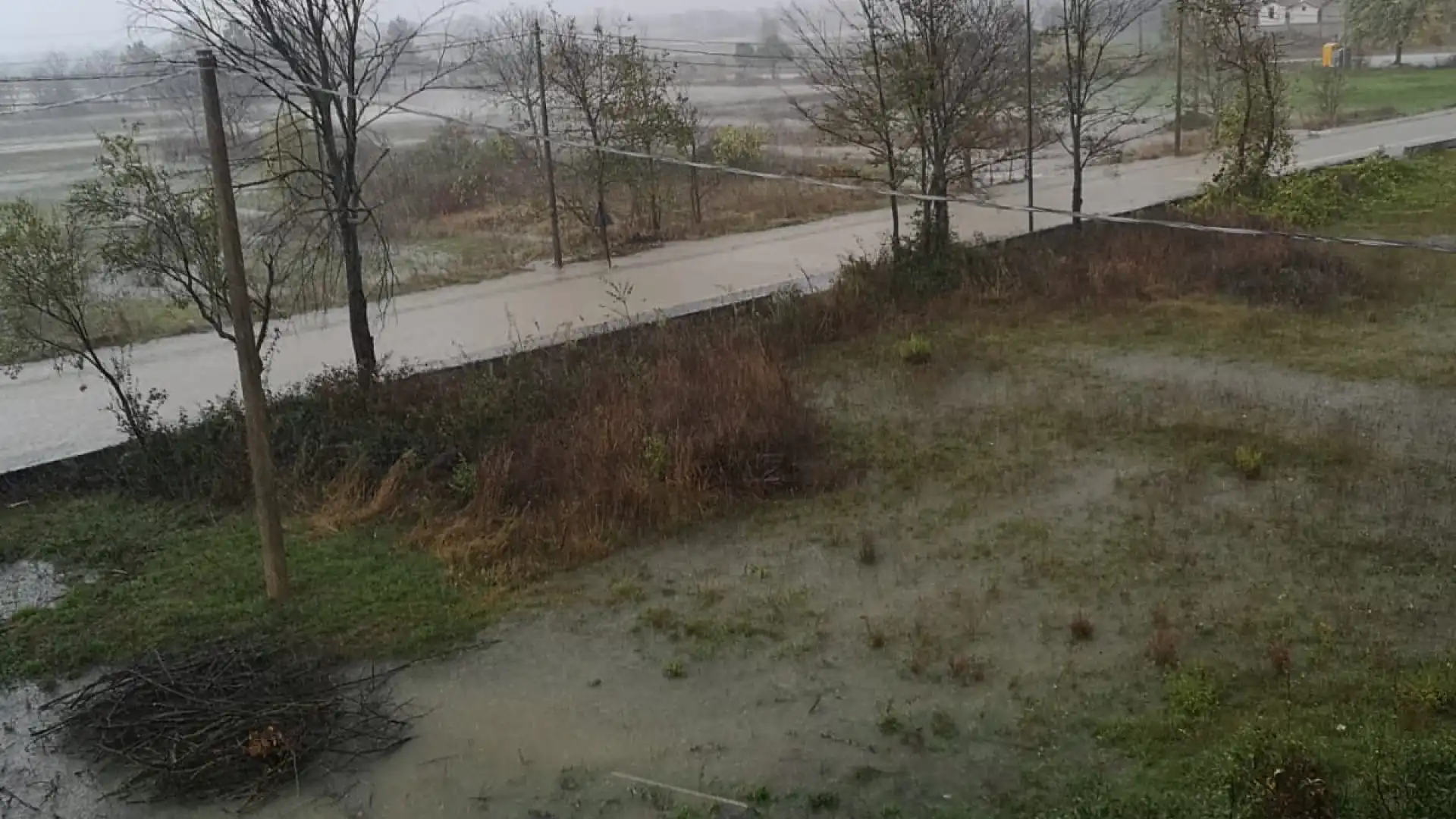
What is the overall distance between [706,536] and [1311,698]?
3.88m

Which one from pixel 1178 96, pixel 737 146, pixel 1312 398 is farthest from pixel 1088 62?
pixel 1178 96

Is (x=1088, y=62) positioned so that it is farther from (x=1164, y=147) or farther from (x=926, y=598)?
(x=926, y=598)

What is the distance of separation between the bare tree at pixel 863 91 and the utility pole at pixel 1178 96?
1031cm

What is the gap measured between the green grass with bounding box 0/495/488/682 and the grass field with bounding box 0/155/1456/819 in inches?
1.1

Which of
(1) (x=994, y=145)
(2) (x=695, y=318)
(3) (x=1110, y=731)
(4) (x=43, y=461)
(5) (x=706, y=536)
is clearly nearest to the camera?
(3) (x=1110, y=731)

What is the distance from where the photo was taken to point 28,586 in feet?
25.7

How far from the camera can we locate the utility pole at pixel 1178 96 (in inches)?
941

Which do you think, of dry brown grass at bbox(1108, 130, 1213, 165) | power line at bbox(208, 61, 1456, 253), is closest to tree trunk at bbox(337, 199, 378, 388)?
power line at bbox(208, 61, 1456, 253)

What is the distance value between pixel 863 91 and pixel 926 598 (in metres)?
9.27

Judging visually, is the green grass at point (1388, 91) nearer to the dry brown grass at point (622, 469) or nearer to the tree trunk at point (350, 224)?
the dry brown grass at point (622, 469)

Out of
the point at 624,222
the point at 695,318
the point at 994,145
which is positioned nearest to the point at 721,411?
the point at 695,318

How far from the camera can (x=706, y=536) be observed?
828 cm

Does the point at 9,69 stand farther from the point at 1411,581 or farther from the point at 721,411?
the point at 1411,581

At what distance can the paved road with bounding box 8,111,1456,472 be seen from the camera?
37.5 feet
